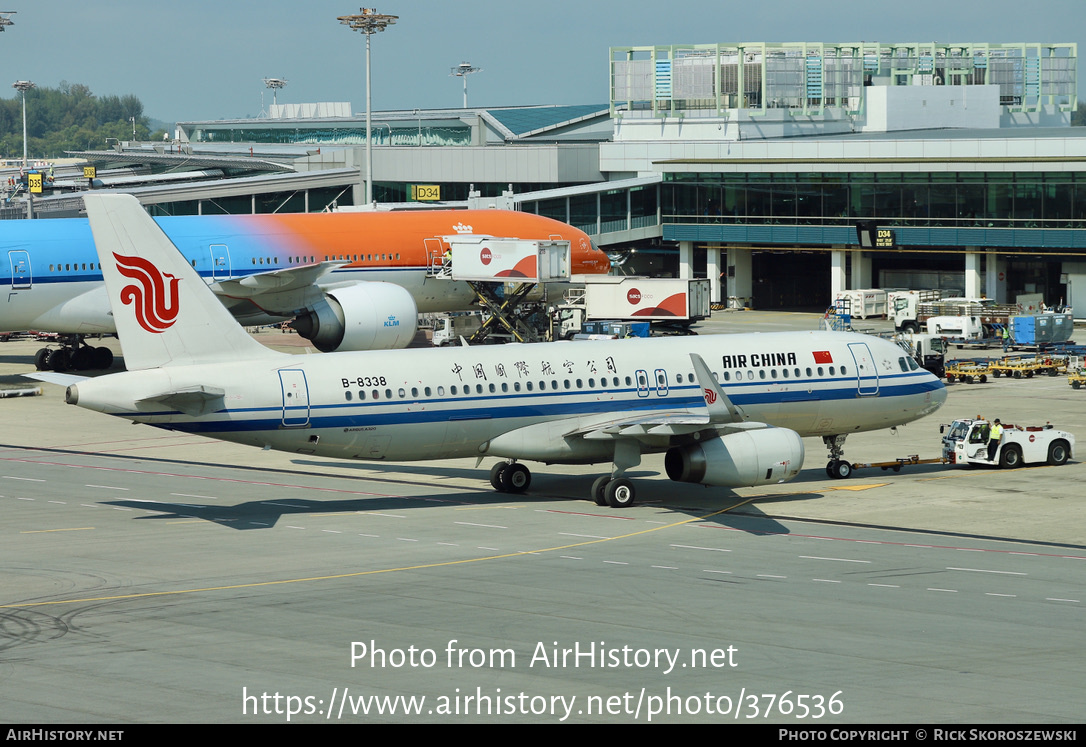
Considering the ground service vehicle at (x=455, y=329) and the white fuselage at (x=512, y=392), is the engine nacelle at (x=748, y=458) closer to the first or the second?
the white fuselage at (x=512, y=392)

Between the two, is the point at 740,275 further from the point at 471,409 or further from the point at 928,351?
the point at 471,409

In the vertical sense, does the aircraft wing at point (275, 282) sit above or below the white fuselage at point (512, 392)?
above

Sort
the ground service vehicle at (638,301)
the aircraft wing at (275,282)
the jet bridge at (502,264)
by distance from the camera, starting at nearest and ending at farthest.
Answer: the aircraft wing at (275,282) < the jet bridge at (502,264) < the ground service vehicle at (638,301)

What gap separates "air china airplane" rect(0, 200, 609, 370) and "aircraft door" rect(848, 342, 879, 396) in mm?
27022

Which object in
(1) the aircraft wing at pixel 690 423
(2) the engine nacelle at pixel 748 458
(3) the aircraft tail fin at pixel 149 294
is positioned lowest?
(2) the engine nacelle at pixel 748 458

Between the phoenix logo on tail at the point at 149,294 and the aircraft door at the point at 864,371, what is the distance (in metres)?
20.5

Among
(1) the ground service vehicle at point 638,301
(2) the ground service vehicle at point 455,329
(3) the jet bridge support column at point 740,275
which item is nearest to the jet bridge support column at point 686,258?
(3) the jet bridge support column at point 740,275

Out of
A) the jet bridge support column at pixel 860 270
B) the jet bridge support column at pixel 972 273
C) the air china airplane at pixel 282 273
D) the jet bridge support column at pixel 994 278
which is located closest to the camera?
the air china airplane at pixel 282 273

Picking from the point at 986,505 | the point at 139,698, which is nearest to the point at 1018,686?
the point at 139,698

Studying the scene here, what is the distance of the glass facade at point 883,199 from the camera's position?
97312mm

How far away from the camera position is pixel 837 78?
4882 inches

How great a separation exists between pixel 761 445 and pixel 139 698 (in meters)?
20.7

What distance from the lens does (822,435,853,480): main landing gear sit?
43938 millimetres

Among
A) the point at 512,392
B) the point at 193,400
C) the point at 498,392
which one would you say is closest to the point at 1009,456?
the point at 512,392
